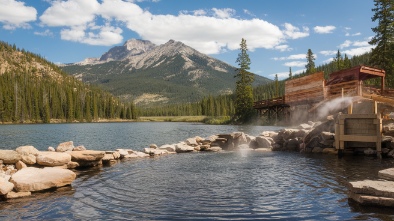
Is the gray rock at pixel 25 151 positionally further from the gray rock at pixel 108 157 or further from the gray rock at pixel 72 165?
the gray rock at pixel 108 157

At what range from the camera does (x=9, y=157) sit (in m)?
19.0

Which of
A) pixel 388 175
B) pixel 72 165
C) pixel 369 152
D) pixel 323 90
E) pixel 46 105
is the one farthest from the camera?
pixel 46 105

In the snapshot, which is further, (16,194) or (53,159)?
(53,159)

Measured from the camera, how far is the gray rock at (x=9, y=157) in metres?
18.9

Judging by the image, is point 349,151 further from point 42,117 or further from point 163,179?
point 42,117

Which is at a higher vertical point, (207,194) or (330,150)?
(330,150)

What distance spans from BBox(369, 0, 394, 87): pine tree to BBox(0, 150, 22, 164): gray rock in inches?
2329

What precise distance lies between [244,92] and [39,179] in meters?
76.2

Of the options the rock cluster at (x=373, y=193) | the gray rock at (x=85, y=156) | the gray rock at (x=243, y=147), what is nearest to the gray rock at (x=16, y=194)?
the gray rock at (x=85, y=156)

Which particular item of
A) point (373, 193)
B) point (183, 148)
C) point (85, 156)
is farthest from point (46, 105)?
point (373, 193)

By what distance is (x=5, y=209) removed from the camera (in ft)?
39.7

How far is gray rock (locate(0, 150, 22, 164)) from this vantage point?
18859 mm

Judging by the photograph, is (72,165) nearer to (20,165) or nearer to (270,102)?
(20,165)

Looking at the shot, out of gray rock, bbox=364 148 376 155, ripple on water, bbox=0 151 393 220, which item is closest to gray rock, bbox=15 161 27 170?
ripple on water, bbox=0 151 393 220
